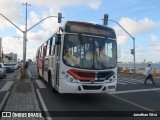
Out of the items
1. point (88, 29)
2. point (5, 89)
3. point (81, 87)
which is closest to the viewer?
point (81, 87)

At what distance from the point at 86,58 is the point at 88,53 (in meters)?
0.24

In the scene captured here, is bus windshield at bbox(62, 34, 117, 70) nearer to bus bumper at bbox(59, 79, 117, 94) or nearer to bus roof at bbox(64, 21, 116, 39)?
bus roof at bbox(64, 21, 116, 39)

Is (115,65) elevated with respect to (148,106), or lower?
elevated

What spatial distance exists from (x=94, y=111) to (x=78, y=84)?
2.11 m

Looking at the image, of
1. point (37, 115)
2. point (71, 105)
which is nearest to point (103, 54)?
point (71, 105)

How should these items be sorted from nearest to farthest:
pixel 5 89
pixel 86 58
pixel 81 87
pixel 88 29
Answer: pixel 81 87, pixel 86 58, pixel 88 29, pixel 5 89

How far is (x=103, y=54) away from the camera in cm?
1438

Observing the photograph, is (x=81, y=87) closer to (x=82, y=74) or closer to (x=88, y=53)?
(x=82, y=74)

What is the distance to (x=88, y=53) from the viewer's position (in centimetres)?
1421

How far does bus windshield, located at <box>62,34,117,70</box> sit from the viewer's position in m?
14.0

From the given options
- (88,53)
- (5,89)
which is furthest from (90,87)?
(5,89)

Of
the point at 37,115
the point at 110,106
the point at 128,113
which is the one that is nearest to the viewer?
the point at 37,115

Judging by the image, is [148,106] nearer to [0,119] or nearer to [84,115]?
[84,115]

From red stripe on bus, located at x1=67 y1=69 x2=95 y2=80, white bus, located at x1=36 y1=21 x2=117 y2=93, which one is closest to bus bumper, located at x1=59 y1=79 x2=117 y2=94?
white bus, located at x1=36 y1=21 x2=117 y2=93
